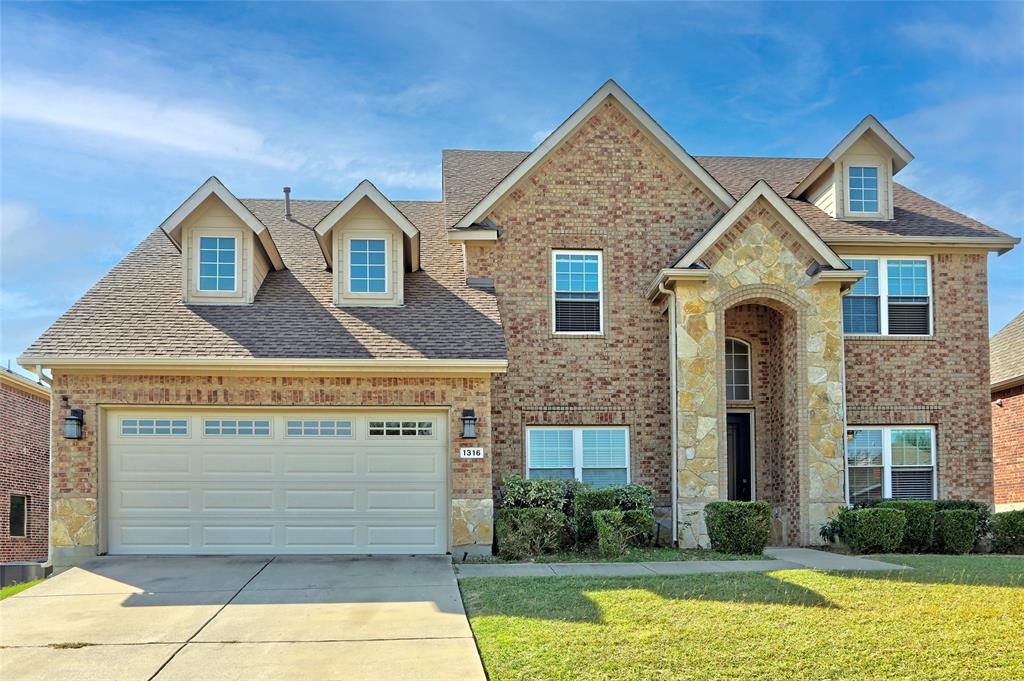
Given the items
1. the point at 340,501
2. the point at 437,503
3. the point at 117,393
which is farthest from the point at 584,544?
the point at 117,393

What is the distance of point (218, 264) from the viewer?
54.3 feet

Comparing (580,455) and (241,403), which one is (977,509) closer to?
(580,455)

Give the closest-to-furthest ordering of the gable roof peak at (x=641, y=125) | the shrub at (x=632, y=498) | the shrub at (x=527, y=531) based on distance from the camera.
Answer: the shrub at (x=527, y=531) < the shrub at (x=632, y=498) < the gable roof peak at (x=641, y=125)

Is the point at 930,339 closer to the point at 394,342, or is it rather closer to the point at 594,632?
the point at 394,342

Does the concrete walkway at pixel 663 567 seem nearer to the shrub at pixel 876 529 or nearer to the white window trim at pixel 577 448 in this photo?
the shrub at pixel 876 529

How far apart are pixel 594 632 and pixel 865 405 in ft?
35.8

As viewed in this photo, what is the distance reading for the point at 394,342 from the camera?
15.4 meters

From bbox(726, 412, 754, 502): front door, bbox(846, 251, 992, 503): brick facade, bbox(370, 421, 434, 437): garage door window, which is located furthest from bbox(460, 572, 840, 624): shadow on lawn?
bbox(846, 251, 992, 503): brick facade

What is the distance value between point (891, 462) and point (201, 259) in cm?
1364

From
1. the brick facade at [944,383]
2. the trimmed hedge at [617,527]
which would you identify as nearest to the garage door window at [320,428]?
the trimmed hedge at [617,527]

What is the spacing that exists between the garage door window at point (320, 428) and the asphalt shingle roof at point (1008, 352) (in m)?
14.8

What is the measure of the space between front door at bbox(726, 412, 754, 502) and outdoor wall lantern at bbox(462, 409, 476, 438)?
19.3 ft

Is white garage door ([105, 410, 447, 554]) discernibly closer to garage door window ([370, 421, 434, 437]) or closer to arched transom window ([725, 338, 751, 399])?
garage door window ([370, 421, 434, 437])

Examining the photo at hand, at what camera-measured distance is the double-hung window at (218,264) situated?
54.1ft
